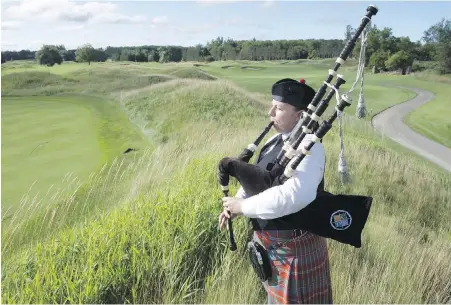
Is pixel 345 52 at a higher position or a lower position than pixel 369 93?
higher

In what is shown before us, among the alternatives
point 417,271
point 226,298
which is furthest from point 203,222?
point 417,271

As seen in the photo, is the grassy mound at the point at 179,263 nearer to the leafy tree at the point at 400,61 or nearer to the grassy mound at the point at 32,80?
the grassy mound at the point at 32,80

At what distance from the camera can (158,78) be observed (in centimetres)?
1930

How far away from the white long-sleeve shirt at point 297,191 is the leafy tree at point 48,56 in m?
23.4

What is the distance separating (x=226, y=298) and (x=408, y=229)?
3.49 metres

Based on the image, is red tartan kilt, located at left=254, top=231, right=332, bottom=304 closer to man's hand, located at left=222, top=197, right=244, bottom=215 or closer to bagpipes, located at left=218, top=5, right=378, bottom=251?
bagpipes, located at left=218, top=5, right=378, bottom=251

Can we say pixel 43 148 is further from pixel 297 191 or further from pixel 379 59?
pixel 379 59

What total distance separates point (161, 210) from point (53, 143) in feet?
22.5

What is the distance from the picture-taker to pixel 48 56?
2202cm

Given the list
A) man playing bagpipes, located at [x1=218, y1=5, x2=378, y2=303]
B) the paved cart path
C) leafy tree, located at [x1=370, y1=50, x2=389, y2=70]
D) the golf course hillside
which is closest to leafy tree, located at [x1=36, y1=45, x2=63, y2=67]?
the golf course hillside

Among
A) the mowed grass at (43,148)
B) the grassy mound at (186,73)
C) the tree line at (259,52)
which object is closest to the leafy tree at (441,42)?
the tree line at (259,52)

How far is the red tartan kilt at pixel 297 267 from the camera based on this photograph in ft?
6.51

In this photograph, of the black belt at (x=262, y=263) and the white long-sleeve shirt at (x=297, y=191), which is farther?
the black belt at (x=262, y=263)

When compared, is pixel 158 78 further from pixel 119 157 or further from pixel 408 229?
pixel 408 229
